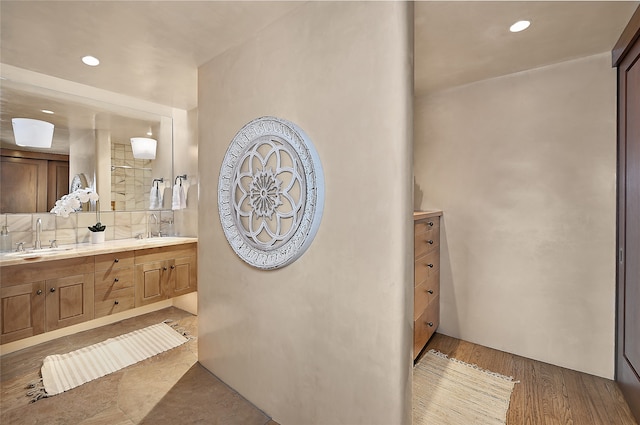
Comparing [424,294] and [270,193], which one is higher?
[270,193]

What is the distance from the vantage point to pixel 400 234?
4.11 ft

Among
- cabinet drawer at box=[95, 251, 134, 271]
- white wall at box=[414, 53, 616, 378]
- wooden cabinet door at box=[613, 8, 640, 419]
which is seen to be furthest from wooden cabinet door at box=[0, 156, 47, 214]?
wooden cabinet door at box=[613, 8, 640, 419]

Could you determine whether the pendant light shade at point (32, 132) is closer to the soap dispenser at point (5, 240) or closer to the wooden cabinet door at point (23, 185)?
the wooden cabinet door at point (23, 185)

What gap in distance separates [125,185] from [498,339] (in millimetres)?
3997

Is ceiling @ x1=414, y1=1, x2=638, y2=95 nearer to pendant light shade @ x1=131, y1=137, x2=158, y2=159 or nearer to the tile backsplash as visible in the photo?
pendant light shade @ x1=131, y1=137, x2=158, y2=159

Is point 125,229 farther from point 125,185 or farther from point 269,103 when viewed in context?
point 269,103

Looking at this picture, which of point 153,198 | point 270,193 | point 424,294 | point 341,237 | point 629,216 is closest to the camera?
point 341,237

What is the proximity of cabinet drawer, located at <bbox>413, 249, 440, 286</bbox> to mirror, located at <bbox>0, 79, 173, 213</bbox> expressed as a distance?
9.79 feet

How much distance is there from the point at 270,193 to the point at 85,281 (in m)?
2.04

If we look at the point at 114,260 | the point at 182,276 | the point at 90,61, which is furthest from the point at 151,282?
the point at 90,61

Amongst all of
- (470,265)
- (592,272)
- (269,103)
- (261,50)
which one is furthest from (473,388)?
(261,50)

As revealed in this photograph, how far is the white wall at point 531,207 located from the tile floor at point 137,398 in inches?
81.8

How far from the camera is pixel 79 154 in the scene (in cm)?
285

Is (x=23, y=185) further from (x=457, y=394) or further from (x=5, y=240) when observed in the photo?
(x=457, y=394)
